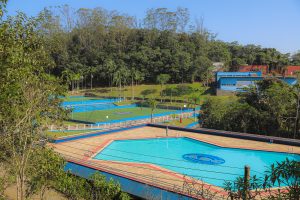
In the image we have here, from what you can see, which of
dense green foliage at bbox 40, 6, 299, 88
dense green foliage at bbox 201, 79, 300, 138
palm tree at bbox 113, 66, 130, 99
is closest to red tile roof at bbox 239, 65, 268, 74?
dense green foliage at bbox 40, 6, 299, 88

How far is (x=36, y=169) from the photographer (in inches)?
221

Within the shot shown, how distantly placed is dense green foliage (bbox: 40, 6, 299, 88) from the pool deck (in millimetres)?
28273

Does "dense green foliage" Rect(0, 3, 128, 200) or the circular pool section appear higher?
"dense green foliage" Rect(0, 3, 128, 200)

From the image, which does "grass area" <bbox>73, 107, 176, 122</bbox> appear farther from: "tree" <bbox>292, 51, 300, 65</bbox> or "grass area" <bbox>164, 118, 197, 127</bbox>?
"tree" <bbox>292, 51, 300, 65</bbox>

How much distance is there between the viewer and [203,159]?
1531 cm

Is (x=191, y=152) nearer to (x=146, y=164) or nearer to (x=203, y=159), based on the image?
(x=203, y=159)

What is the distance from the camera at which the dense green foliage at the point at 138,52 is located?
50.2 meters

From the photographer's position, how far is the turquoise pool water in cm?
1330

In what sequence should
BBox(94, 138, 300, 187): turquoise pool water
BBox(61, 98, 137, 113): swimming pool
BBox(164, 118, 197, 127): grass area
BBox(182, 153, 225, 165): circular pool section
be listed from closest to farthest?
BBox(94, 138, 300, 187): turquoise pool water, BBox(182, 153, 225, 165): circular pool section, BBox(164, 118, 197, 127): grass area, BBox(61, 98, 137, 113): swimming pool

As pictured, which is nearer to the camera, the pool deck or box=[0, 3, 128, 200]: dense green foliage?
box=[0, 3, 128, 200]: dense green foliage

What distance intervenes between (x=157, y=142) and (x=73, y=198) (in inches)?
357

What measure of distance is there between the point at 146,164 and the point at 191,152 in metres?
3.97

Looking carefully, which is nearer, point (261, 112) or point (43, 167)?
point (43, 167)

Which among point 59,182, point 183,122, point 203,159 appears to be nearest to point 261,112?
point 203,159
